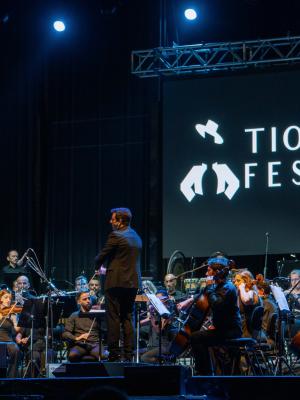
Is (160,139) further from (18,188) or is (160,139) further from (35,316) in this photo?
(35,316)

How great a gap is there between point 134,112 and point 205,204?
265 centimetres

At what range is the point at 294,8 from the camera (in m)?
14.0

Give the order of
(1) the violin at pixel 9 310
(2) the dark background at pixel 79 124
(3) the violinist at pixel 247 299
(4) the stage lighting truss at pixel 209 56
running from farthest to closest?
(2) the dark background at pixel 79 124 < (4) the stage lighting truss at pixel 209 56 < (1) the violin at pixel 9 310 < (3) the violinist at pixel 247 299

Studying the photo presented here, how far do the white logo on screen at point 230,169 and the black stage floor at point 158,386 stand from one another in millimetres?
7733

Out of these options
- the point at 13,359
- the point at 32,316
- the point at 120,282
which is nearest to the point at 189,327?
the point at 120,282

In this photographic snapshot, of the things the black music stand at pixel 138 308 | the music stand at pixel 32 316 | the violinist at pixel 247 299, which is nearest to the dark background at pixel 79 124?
the black music stand at pixel 138 308

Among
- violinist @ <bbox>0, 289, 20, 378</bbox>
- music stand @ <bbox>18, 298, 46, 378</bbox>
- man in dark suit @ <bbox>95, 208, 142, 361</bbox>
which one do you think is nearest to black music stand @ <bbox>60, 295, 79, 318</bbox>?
music stand @ <bbox>18, 298, 46, 378</bbox>

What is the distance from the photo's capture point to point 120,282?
8.35 metres

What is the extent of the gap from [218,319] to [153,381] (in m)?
2.78

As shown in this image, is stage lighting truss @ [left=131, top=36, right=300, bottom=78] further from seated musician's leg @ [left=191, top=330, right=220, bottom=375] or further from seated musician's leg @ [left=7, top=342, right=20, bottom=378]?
seated musician's leg @ [left=191, top=330, right=220, bottom=375]

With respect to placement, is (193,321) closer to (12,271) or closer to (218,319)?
(218,319)

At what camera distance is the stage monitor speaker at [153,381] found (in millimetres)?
5660

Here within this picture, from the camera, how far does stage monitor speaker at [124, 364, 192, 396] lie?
566 cm

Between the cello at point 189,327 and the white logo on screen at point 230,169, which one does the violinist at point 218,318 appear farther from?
the white logo on screen at point 230,169
